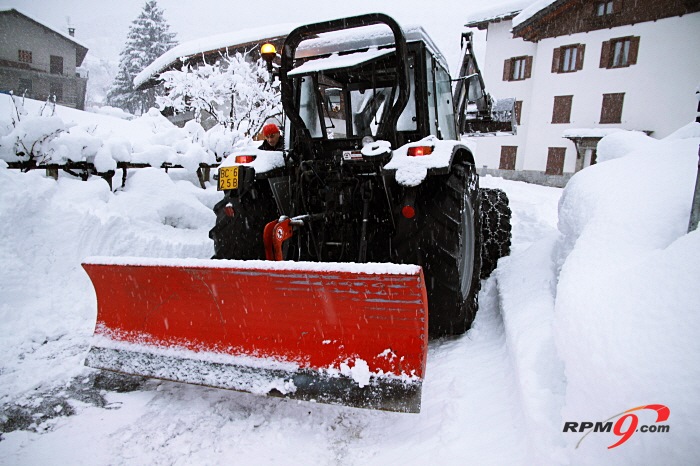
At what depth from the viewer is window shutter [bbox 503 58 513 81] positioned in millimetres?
21172

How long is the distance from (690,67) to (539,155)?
622 cm

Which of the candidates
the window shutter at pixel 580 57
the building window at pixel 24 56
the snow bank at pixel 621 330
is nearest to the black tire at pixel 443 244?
the snow bank at pixel 621 330

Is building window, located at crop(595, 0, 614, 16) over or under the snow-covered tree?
Result: over

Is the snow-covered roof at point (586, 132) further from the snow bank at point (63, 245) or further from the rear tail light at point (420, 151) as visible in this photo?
the rear tail light at point (420, 151)

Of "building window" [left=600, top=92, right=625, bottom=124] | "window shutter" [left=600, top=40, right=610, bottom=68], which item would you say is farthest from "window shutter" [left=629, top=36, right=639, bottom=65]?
"building window" [left=600, top=92, right=625, bottom=124]

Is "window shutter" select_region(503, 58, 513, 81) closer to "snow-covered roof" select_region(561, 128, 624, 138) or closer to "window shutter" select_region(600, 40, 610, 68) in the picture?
"window shutter" select_region(600, 40, 610, 68)

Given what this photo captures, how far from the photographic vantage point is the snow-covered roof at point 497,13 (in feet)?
67.8

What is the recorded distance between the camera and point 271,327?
2.07 m

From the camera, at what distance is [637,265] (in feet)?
5.64

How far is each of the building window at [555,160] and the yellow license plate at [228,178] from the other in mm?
19741

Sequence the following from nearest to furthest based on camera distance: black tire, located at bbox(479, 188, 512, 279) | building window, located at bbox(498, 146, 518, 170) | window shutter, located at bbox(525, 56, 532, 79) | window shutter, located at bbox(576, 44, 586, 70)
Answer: black tire, located at bbox(479, 188, 512, 279)
window shutter, located at bbox(576, 44, 586, 70)
window shutter, located at bbox(525, 56, 532, 79)
building window, located at bbox(498, 146, 518, 170)

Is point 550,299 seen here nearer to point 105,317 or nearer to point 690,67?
point 105,317

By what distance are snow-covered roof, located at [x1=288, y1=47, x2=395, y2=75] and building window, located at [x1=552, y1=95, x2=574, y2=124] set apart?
64.1 ft

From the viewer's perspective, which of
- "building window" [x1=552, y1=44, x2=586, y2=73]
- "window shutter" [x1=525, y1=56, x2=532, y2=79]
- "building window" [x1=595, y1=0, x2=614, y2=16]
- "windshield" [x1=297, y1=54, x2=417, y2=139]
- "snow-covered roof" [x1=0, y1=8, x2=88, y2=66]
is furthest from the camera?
"snow-covered roof" [x1=0, y1=8, x2=88, y2=66]
